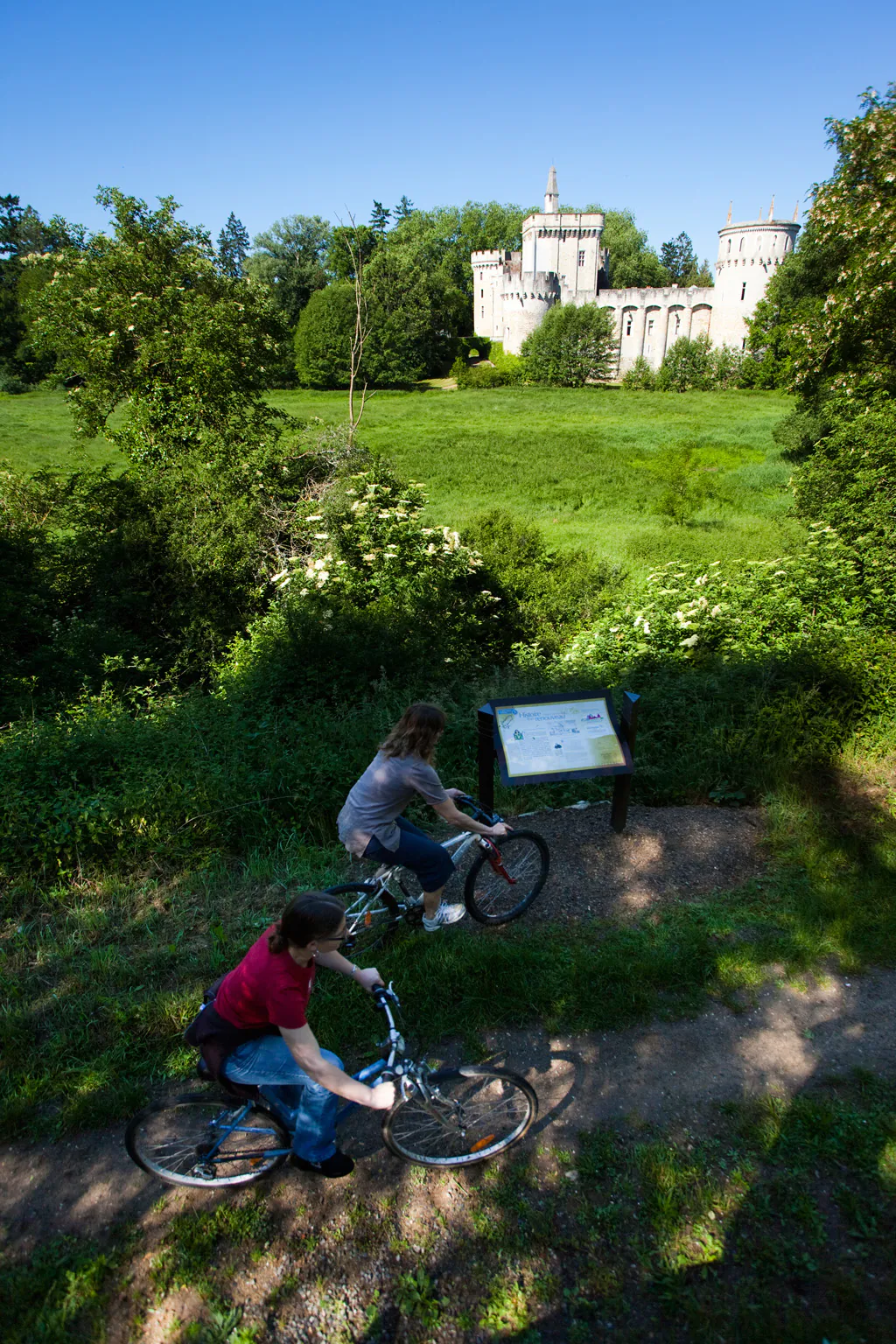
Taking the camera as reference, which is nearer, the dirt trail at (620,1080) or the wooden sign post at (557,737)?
the dirt trail at (620,1080)

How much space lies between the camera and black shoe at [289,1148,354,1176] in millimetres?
3297

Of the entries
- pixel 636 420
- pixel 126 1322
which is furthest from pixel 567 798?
pixel 636 420

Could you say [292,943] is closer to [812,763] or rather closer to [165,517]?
[812,763]

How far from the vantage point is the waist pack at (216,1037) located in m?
3.15

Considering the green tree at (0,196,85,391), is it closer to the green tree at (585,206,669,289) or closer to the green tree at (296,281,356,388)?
the green tree at (296,281,356,388)

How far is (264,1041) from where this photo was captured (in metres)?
3.22

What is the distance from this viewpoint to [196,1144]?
3408 millimetres

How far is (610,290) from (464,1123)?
83540 millimetres

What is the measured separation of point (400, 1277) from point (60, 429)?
4283 centimetres

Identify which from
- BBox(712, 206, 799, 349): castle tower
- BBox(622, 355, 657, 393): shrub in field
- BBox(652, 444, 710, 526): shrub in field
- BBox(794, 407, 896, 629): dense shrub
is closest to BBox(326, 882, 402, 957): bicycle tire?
BBox(794, 407, 896, 629): dense shrub

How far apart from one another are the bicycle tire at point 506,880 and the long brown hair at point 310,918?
2204mm

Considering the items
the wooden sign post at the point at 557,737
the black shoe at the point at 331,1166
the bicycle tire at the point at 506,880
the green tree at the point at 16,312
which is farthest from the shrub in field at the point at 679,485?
the green tree at the point at 16,312

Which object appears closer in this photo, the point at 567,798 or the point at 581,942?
the point at 581,942

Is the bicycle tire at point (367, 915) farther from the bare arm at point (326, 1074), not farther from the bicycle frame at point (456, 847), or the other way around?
the bare arm at point (326, 1074)
